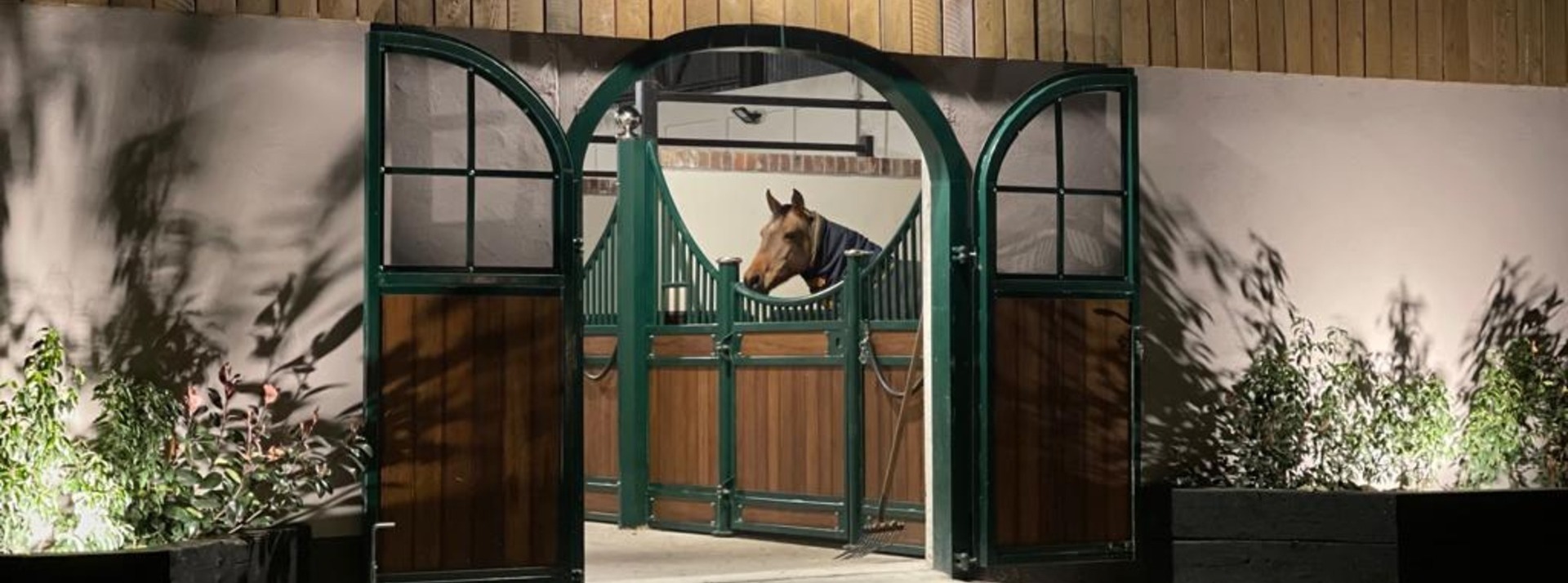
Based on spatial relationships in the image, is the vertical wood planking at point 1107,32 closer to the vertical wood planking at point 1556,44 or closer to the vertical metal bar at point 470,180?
the vertical wood planking at point 1556,44

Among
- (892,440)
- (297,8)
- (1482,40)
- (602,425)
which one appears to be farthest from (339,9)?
(1482,40)

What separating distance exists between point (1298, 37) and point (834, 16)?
1907mm

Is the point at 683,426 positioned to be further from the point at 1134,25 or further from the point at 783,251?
the point at 1134,25

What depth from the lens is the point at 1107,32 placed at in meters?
7.59

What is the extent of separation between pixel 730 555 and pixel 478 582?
2.35 meters

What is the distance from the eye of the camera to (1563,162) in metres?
8.39

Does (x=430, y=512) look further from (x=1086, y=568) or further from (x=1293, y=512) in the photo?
(x=1293, y=512)

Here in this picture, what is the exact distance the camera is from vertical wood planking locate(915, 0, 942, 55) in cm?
729

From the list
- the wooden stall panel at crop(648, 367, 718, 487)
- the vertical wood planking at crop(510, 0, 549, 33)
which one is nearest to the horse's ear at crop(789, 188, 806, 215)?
the wooden stall panel at crop(648, 367, 718, 487)

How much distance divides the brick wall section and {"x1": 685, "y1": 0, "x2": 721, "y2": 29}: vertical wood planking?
4.68 m

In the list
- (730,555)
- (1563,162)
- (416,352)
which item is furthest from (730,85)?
(416,352)

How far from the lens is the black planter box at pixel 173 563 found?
536cm

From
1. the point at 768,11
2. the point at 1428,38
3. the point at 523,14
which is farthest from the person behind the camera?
the point at 1428,38

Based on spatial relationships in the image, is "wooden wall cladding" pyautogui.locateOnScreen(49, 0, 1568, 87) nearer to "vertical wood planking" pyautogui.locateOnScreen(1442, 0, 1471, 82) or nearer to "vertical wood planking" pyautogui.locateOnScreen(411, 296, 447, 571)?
"vertical wood planking" pyautogui.locateOnScreen(1442, 0, 1471, 82)
